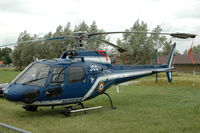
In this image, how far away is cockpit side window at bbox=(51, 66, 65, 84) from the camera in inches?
355

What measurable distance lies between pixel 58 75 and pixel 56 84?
364 mm

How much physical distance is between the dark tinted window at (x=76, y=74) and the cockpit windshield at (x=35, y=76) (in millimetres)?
968

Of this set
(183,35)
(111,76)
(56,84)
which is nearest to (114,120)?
(56,84)

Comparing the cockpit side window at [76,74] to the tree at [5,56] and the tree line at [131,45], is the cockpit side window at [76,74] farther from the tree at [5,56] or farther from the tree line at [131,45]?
the tree at [5,56]

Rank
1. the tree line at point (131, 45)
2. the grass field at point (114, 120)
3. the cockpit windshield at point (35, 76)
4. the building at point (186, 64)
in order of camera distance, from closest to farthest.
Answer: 1. the grass field at point (114, 120)
2. the cockpit windshield at point (35, 76)
3. the tree line at point (131, 45)
4. the building at point (186, 64)

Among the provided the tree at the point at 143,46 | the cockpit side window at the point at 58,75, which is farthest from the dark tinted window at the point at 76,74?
the tree at the point at 143,46

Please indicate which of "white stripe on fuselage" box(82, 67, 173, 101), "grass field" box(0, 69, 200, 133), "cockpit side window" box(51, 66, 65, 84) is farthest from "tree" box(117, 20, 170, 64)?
"cockpit side window" box(51, 66, 65, 84)

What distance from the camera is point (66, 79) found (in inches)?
367

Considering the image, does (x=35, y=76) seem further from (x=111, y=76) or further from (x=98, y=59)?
(x=111, y=76)

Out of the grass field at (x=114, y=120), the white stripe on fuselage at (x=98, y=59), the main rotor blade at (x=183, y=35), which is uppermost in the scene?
the main rotor blade at (x=183, y=35)

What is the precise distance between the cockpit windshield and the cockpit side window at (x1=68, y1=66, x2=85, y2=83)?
96cm

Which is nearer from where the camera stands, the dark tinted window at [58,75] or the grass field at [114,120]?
the grass field at [114,120]

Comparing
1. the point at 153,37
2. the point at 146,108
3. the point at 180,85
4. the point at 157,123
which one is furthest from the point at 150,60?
the point at 157,123

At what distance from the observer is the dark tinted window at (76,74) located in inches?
375
